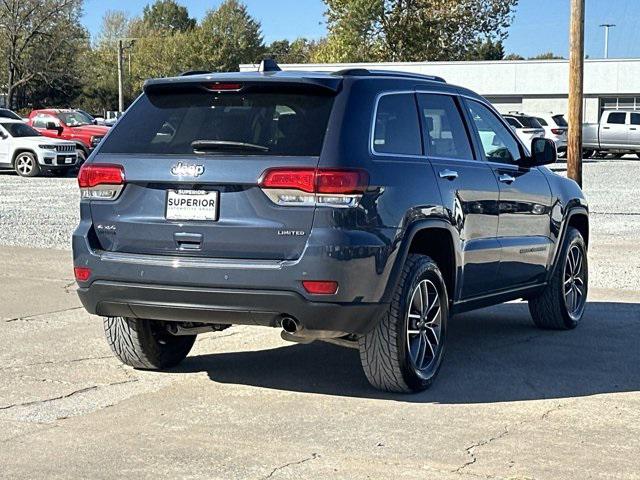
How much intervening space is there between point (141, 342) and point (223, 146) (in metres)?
1.54

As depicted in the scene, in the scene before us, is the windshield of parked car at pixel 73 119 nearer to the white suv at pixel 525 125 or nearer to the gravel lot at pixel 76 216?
the gravel lot at pixel 76 216

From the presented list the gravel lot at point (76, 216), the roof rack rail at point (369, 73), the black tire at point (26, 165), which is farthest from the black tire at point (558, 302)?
the black tire at point (26, 165)

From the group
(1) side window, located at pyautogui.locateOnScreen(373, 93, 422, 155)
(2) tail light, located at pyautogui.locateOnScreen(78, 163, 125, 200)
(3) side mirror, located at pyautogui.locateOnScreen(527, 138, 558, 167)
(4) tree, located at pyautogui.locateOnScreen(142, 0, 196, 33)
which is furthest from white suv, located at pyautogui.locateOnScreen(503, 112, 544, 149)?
(4) tree, located at pyautogui.locateOnScreen(142, 0, 196, 33)

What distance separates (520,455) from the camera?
5648mm

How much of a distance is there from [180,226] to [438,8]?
7153 cm

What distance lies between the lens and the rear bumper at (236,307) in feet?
20.5

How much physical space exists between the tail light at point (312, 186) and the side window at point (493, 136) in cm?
210

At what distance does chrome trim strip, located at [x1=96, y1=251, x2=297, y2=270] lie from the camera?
20.5ft

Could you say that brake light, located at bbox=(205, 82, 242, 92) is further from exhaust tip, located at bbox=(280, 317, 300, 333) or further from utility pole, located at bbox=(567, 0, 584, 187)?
utility pole, located at bbox=(567, 0, 584, 187)

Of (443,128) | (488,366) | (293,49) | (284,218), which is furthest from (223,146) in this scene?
(293,49)

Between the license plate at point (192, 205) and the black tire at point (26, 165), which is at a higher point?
the license plate at point (192, 205)

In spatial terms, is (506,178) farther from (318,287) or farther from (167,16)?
(167,16)

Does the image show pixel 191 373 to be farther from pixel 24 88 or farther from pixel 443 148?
pixel 24 88

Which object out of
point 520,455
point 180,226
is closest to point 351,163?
point 180,226
